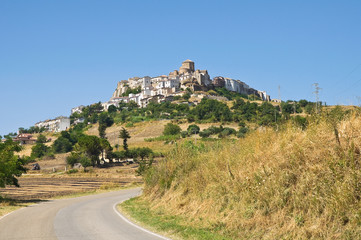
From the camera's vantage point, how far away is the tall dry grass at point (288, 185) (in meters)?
9.13

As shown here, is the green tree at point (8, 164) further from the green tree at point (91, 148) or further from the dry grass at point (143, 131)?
the dry grass at point (143, 131)

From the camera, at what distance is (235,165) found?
14.1 meters

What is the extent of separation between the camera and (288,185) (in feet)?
35.8

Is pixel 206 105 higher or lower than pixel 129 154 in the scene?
higher

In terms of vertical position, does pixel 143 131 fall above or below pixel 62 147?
above

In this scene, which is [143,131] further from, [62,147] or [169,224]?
[169,224]

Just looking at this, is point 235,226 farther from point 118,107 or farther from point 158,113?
point 118,107

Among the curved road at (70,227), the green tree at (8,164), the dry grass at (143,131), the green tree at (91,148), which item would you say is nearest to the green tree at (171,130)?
the dry grass at (143,131)

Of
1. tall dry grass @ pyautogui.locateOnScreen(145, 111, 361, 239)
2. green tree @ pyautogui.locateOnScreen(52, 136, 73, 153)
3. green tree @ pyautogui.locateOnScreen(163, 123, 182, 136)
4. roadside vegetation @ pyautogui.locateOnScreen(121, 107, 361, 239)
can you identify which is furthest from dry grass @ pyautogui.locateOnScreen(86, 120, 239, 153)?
tall dry grass @ pyautogui.locateOnScreen(145, 111, 361, 239)

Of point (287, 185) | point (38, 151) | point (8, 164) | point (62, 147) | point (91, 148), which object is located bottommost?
point (287, 185)

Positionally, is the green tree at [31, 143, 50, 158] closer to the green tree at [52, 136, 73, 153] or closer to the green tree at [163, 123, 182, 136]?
the green tree at [52, 136, 73, 153]

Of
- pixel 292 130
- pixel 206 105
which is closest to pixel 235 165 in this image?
pixel 292 130

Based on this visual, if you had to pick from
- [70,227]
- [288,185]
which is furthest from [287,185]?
[70,227]

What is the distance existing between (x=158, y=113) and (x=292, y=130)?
131 m
